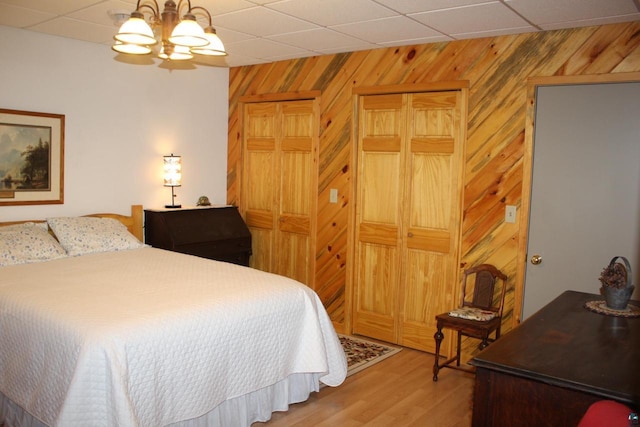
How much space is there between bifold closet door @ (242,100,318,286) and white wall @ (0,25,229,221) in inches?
16.2

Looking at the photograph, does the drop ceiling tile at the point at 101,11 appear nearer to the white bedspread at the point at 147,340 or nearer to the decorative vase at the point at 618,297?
the white bedspread at the point at 147,340

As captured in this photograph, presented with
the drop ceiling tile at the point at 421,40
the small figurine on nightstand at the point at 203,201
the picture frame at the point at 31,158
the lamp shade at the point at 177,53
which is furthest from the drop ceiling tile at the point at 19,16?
the drop ceiling tile at the point at 421,40

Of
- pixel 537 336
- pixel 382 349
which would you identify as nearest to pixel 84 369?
pixel 537 336

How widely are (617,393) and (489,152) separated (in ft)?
8.33

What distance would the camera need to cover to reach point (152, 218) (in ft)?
16.5

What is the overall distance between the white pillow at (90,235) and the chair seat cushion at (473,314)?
8.60 ft

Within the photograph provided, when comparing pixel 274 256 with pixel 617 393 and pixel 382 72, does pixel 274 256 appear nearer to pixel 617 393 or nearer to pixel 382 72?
pixel 382 72

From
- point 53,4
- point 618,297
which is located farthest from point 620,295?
point 53,4

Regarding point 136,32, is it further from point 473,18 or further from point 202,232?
point 202,232

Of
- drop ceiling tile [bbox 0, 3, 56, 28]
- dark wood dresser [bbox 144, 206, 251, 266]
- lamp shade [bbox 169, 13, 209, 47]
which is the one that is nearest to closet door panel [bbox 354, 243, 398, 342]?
dark wood dresser [bbox 144, 206, 251, 266]

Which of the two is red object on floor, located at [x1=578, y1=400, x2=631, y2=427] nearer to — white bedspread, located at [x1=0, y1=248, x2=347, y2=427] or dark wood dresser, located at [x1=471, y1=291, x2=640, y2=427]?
dark wood dresser, located at [x1=471, y1=291, x2=640, y2=427]

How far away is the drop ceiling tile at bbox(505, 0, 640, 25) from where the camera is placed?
10.2 feet

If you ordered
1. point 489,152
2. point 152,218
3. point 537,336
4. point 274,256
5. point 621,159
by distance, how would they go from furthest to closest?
point 274,256 → point 152,218 → point 489,152 → point 621,159 → point 537,336

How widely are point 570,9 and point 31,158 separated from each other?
13.3 ft
